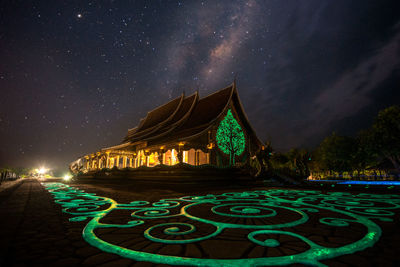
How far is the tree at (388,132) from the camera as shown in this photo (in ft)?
69.6

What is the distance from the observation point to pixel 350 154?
98.1ft

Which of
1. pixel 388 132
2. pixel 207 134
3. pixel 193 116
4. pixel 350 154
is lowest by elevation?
pixel 350 154

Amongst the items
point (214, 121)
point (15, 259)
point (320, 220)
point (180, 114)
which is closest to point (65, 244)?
point (15, 259)

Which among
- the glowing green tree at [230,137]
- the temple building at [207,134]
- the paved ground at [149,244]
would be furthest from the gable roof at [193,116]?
the paved ground at [149,244]

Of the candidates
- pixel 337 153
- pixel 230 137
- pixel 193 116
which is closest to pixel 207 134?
pixel 230 137

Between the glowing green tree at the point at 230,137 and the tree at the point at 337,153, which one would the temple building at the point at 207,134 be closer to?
the glowing green tree at the point at 230,137

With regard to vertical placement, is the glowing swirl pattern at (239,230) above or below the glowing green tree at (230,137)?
below

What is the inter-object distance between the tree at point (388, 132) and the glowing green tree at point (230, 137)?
17.9 meters

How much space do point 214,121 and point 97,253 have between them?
13049mm

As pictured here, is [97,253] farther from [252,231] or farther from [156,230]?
[252,231]

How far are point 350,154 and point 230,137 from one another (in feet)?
83.4

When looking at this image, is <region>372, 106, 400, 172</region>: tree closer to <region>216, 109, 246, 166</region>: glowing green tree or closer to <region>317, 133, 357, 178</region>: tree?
<region>317, 133, 357, 178</region>: tree

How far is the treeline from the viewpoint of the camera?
12010mm

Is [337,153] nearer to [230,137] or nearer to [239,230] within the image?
[230,137]
